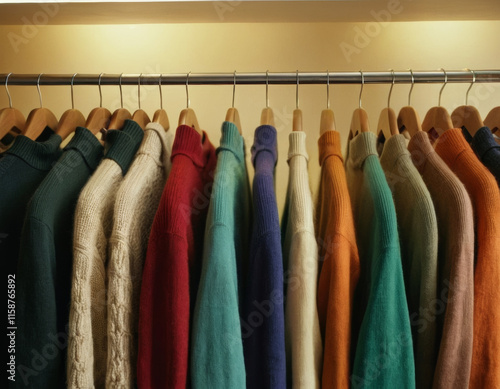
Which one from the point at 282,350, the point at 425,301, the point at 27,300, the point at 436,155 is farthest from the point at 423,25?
the point at 27,300

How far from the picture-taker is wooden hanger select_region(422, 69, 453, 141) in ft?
2.67

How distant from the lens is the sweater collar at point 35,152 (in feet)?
2.28

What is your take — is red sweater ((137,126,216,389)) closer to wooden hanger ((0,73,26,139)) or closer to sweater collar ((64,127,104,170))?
sweater collar ((64,127,104,170))

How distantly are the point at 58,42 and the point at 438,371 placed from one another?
1.26m

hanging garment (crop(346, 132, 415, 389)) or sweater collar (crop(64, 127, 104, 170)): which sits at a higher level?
sweater collar (crop(64, 127, 104, 170))

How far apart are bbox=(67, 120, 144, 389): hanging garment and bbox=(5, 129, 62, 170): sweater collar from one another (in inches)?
4.7

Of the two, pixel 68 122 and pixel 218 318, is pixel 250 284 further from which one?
pixel 68 122

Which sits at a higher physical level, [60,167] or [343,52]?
[343,52]

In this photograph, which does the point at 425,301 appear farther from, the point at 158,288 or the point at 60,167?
the point at 60,167

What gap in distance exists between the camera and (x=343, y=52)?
1248 millimetres

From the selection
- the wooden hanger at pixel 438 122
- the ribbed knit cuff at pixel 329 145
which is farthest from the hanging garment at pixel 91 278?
the wooden hanger at pixel 438 122

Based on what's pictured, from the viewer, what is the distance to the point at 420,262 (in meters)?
0.63

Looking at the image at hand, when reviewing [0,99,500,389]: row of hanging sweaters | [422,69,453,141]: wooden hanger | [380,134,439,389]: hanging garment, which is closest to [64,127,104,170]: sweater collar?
[0,99,500,389]: row of hanging sweaters

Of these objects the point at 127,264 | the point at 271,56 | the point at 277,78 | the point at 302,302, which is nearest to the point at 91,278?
the point at 127,264
